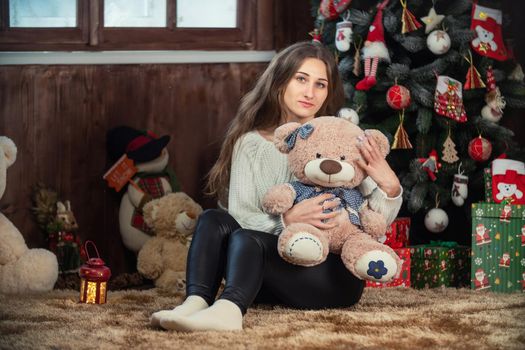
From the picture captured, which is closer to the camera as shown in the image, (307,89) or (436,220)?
(307,89)

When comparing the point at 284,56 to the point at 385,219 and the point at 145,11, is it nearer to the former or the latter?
the point at 385,219

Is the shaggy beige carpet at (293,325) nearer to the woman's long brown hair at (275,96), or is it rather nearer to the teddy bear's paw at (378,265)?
the teddy bear's paw at (378,265)

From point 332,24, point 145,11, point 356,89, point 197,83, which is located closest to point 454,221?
point 356,89

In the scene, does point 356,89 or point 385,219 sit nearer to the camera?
point 385,219

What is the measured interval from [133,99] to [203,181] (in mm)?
425

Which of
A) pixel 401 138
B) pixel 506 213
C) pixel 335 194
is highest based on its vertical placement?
pixel 401 138

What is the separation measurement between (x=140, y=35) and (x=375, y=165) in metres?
1.48

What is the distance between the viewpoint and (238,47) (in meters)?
3.49

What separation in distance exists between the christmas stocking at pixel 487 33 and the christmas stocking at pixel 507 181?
1.37 ft

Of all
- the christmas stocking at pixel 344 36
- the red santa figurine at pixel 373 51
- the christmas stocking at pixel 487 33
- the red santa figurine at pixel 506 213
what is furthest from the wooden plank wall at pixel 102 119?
the red santa figurine at pixel 506 213

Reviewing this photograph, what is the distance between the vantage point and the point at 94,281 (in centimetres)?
254

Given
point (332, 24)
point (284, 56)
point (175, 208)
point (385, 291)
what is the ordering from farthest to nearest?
point (332, 24) → point (175, 208) → point (385, 291) → point (284, 56)

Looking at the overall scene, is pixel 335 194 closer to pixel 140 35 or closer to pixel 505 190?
pixel 505 190

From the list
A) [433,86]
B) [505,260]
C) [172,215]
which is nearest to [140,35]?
[172,215]
